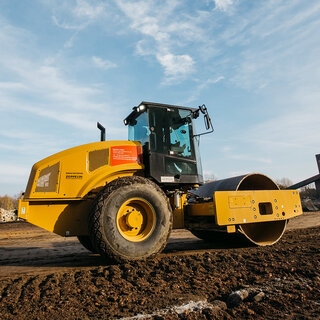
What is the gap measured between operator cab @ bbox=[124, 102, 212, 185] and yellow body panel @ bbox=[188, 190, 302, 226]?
0.62m

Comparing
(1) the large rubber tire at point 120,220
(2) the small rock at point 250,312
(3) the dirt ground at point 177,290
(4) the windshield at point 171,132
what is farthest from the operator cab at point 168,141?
(2) the small rock at point 250,312

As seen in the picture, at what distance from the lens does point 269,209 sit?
497 cm

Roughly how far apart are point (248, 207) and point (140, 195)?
200 centimetres

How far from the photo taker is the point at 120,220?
381 cm

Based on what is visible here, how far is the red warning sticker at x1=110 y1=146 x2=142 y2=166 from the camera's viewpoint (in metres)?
4.21

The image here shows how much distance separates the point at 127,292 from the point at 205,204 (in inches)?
89.5

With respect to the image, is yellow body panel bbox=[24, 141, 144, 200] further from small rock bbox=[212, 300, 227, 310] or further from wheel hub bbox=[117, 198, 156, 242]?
small rock bbox=[212, 300, 227, 310]

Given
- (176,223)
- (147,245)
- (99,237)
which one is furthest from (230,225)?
(99,237)

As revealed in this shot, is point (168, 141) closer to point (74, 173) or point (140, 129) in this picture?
point (140, 129)

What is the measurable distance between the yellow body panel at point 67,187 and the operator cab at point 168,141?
0.69 m

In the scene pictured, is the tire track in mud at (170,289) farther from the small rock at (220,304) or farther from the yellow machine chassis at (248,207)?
the yellow machine chassis at (248,207)

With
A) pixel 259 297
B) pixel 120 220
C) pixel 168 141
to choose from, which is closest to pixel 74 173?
pixel 120 220

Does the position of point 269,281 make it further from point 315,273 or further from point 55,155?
point 55,155

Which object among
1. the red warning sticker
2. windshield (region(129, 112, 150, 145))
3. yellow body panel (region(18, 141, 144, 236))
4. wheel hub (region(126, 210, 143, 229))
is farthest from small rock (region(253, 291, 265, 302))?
windshield (region(129, 112, 150, 145))
